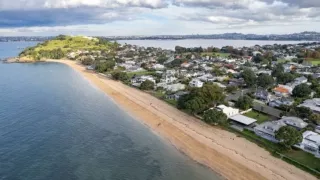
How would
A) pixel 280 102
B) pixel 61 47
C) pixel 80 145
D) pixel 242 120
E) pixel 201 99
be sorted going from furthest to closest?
1. pixel 61 47
2. pixel 280 102
3. pixel 201 99
4. pixel 242 120
5. pixel 80 145

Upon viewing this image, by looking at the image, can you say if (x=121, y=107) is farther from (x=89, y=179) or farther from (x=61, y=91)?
(x=89, y=179)

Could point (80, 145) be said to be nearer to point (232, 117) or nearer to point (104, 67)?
point (232, 117)

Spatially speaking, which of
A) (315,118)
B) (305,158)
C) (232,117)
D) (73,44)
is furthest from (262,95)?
(73,44)

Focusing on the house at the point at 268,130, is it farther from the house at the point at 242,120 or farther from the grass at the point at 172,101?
the grass at the point at 172,101

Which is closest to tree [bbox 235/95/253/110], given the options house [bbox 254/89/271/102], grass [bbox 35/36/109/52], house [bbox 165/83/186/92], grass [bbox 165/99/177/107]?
house [bbox 254/89/271/102]

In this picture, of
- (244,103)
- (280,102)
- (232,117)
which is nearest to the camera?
(232,117)

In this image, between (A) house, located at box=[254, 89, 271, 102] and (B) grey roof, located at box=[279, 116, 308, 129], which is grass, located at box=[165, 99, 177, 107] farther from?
(B) grey roof, located at box=[279, 116, 308, 129]
